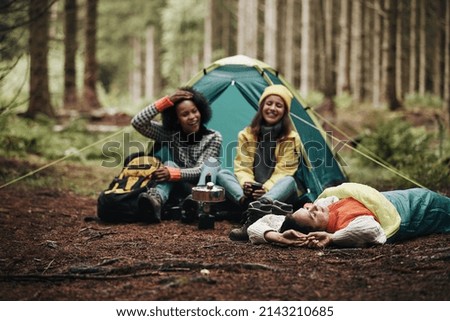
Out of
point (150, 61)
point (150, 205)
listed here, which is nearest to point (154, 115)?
point (150, 205)

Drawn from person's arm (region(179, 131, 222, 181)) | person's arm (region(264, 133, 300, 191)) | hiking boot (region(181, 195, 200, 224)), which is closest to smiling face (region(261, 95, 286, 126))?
person's arm (region(264, 133, 300, 191))

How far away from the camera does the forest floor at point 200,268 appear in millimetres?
3164

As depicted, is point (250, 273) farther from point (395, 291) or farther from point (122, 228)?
point (122, 228)

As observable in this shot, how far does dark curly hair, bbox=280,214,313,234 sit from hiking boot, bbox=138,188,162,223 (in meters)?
1.38

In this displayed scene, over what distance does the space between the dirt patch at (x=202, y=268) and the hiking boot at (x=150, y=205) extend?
13.3 inches

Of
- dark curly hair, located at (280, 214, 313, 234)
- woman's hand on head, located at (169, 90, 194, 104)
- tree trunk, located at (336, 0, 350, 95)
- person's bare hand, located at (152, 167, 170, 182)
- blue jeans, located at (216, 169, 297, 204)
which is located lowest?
dark curly hair, located at (280, 214, 313, 234)

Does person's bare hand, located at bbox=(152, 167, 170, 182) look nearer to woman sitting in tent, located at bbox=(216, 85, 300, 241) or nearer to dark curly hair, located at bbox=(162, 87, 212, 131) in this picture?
woman sitting in tent, located at bbox=(216, 85, 300, 241)

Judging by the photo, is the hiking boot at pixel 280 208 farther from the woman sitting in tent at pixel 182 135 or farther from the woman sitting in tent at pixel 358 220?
the woman sitting in tent at pixel 182 135

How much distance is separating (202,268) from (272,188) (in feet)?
5.07

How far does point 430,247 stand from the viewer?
4.01m

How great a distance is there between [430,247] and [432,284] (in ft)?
2.88

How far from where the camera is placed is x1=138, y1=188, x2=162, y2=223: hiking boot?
5164 mm

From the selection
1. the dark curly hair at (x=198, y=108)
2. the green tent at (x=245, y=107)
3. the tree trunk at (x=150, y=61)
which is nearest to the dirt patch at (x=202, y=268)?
the dark curly hair at (x=198, y=108)

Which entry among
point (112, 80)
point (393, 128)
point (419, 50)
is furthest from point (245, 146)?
point (112, 80)
